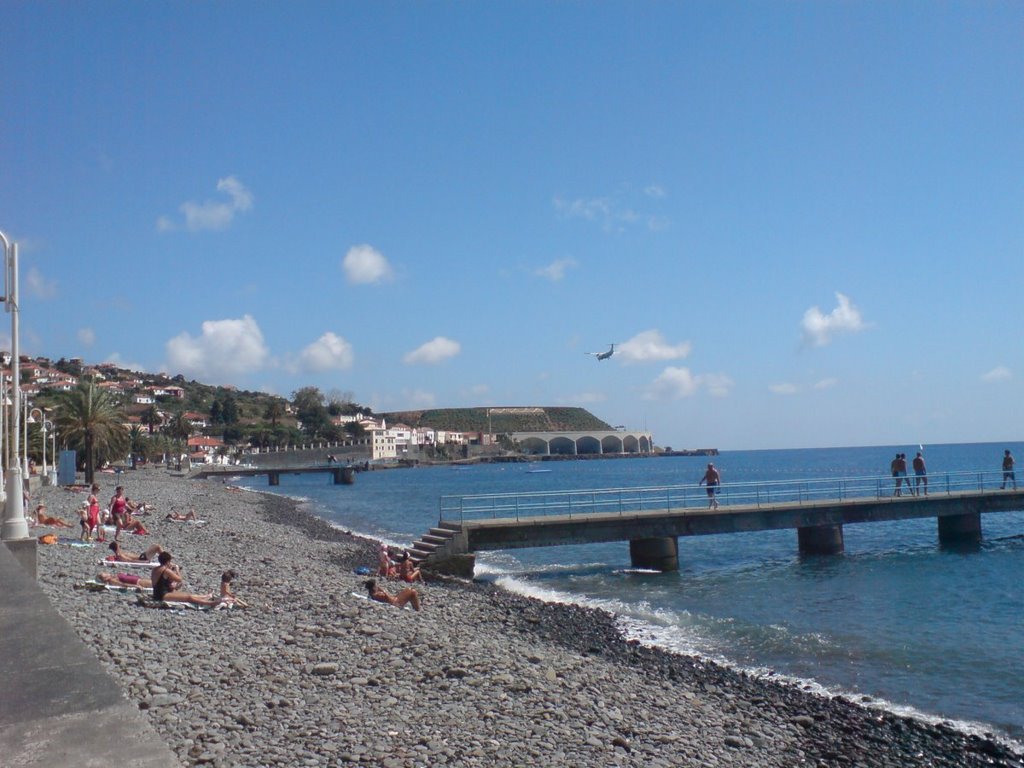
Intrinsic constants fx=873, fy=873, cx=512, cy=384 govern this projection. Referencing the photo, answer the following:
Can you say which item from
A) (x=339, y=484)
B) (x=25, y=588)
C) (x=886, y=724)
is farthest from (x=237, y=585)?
(x=339, y=484)

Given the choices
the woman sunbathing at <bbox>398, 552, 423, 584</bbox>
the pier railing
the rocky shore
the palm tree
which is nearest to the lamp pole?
the rocky shore

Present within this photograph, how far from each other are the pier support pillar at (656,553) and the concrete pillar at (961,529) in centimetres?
1185

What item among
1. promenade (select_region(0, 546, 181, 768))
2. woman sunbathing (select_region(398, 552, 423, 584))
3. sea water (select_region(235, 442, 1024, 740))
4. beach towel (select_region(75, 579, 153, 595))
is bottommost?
sea water (select_region(235, 442, 1024, 740))

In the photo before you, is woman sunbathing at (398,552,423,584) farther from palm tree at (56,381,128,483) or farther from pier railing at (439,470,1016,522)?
A: palm tree at (56,381,128,483)

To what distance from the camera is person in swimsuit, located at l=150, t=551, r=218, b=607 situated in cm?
1264

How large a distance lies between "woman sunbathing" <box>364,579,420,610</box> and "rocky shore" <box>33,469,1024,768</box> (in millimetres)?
320

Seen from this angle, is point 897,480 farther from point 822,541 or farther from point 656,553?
point 656,553

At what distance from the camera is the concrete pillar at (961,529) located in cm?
3091

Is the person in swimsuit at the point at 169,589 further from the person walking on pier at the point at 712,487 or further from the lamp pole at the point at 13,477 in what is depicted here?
the person walking on pier at the point at 712,487

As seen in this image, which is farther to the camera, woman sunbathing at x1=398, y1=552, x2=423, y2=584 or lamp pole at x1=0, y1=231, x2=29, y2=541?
woman sunbathing at x1=398, y1=552, x2=423, y2=584

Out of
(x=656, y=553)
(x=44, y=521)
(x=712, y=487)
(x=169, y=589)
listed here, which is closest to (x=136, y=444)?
(x=44, y=521)

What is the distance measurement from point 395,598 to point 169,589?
445cm

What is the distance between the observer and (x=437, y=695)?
930cm

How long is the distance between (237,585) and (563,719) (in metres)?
8.54
